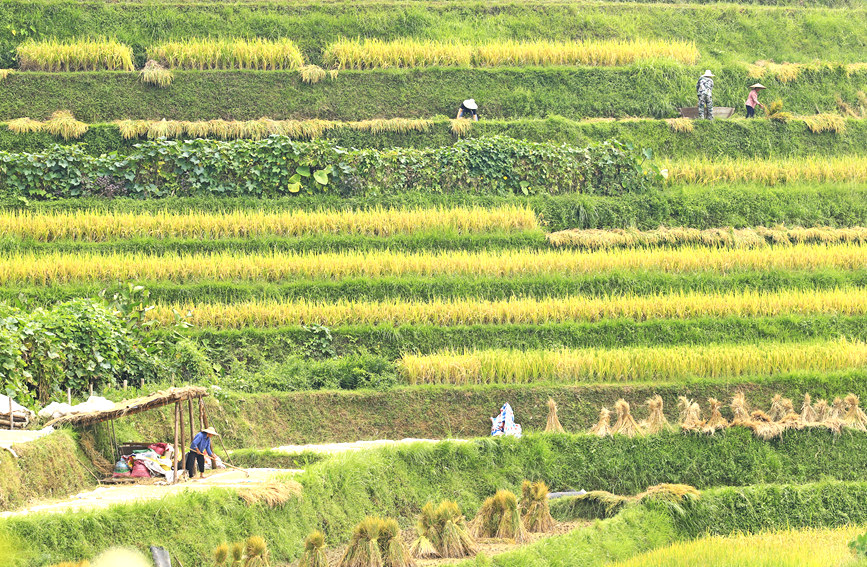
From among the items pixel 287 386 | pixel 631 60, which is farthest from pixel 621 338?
pixel 631 60

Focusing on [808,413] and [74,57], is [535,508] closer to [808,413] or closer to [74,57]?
[808,413]

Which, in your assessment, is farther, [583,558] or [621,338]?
[621,338]

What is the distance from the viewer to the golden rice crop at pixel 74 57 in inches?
896

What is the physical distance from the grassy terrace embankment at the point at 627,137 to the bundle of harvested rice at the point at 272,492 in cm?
1162

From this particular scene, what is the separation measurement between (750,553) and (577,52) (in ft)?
53.2

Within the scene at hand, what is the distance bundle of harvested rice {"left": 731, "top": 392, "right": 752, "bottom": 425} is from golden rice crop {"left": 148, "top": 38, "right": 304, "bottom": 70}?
38.8 ft

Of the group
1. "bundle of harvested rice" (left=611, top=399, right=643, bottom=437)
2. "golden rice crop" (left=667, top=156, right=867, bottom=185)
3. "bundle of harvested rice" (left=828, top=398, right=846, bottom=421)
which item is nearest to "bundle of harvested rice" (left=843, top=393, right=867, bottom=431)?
"bundle of harvested rice" (left=828, top=398, right=846, bottom=421)

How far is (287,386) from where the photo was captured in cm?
1567

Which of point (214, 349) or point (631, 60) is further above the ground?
point (631, 60)

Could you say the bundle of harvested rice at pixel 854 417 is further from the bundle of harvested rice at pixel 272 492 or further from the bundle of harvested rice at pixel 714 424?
the bundle of harvested rice at pixel 272 492

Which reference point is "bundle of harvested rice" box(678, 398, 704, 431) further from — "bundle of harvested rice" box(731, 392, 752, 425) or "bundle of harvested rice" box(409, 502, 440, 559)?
"bundle of harvested rice" box(409, 502, 440, 559)

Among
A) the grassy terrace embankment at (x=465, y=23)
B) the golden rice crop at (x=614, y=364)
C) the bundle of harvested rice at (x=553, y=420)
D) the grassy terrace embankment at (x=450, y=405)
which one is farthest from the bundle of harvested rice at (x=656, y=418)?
the grassy terrace embankment at (x=465, y=23)

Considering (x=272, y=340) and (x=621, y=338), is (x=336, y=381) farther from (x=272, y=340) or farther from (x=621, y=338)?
(x=621, y=338)

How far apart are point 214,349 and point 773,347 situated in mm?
7527
